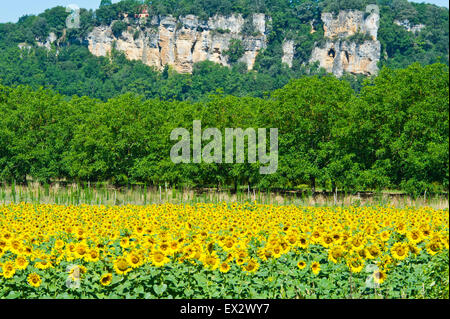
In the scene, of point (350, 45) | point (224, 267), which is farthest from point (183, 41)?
point (224, 267)

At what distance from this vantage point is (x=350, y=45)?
563ft

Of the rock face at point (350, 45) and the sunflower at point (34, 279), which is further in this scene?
the rock face at point (350, 45)

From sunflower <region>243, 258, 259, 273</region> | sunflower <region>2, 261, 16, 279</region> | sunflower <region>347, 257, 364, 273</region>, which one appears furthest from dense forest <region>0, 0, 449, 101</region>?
sunflower <region>347, 257, 364, 273</region>

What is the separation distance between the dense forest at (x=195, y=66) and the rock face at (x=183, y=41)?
3.23 m

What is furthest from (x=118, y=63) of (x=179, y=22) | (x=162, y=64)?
(x=179, y=22)

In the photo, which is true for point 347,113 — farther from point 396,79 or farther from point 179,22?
point 179,22

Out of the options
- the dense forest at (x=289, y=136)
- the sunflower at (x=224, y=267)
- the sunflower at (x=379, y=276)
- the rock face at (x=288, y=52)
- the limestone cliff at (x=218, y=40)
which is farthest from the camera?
the rock face at (x=288, y=52)

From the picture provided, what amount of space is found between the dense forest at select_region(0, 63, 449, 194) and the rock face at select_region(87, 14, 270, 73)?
460 feet

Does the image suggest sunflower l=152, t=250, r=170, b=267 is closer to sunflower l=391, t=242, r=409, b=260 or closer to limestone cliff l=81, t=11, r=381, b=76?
sunflower l=391, t=242, r=409, b=260

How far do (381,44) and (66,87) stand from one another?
96.7 metres

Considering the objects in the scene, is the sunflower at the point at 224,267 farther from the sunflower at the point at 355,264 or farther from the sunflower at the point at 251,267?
the sunflower at the point at 355,264

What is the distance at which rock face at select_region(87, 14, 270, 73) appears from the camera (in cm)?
18138

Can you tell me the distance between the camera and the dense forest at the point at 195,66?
5364 inches

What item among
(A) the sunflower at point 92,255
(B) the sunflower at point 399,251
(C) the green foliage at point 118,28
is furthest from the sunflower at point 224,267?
(C) the green foliage at point 118,28
